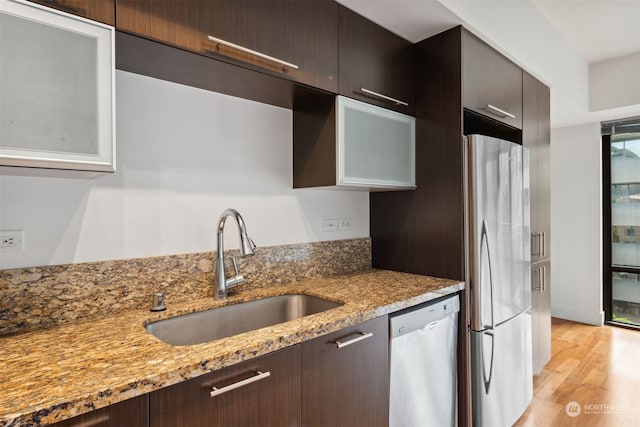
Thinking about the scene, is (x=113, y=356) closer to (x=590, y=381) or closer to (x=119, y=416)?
(x=119, y=416)

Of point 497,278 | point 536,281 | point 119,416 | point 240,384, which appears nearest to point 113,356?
point 119,416

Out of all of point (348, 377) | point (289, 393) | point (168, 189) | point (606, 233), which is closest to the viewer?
point (289, 393)

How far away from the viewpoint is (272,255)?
1.80m

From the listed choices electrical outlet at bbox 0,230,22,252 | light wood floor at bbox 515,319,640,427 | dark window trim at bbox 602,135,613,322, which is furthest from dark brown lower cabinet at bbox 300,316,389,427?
dark window trim at bbox 602,135,613,322

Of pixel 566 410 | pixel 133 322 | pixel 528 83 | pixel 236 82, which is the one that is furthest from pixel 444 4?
pixel 566 410

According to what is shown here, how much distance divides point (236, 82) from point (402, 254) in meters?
1.34

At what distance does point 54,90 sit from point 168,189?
58 cm

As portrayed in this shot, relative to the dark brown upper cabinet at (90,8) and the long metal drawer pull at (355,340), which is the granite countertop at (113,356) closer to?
the long metal drawer pull at (355,340)

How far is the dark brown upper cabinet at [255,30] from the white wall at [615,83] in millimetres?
3126

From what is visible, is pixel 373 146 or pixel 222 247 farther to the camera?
pixel 373 146

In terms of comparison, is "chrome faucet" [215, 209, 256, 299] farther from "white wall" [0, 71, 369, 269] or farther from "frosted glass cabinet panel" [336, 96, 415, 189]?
"frosted glass cabinet panel" [336, 96, 415, 189]

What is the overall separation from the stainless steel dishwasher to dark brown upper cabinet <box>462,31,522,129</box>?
1.12 metres

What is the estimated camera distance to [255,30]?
1344 millimetres

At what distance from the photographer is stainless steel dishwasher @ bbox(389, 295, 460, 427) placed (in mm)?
1466
